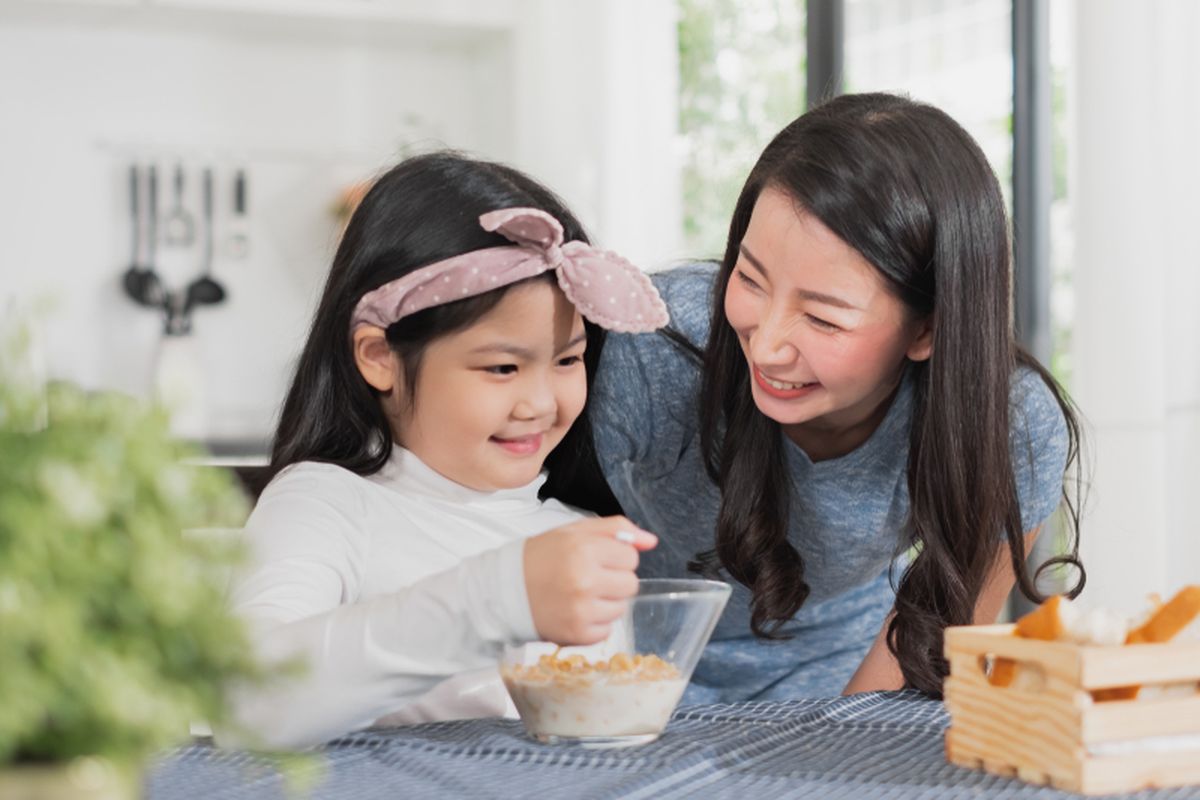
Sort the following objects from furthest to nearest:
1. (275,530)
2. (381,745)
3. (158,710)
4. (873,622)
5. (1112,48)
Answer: (1112,48)
(873,622)
(275,530)
(381,745)
(158,710)

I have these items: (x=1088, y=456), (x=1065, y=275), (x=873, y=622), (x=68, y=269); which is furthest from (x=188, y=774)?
(x=68, y=269)

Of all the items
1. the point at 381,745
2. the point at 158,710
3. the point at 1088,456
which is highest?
the point at 158,710

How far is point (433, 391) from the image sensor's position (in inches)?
54.6

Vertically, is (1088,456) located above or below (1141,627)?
below

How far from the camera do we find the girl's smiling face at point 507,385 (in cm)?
134

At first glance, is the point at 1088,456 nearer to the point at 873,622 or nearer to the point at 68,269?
the point at 873,622

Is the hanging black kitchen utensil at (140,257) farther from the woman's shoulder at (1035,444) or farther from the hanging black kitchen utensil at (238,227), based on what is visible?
the woman's shoulder at (1035,444)

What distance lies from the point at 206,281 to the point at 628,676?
2857 mm

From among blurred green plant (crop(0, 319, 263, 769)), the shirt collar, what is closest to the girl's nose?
the shirt collar

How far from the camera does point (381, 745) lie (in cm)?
99

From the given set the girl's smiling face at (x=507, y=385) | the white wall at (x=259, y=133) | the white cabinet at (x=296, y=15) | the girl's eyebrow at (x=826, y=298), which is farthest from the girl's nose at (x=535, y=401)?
the white cabinet at (x=296, y=15)

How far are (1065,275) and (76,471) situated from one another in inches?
111

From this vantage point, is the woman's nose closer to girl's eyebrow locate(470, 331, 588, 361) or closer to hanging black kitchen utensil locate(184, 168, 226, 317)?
girl's eyebrow locate(470, 331, 588, 361)

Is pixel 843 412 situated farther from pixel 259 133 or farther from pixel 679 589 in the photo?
pixel 259 133
